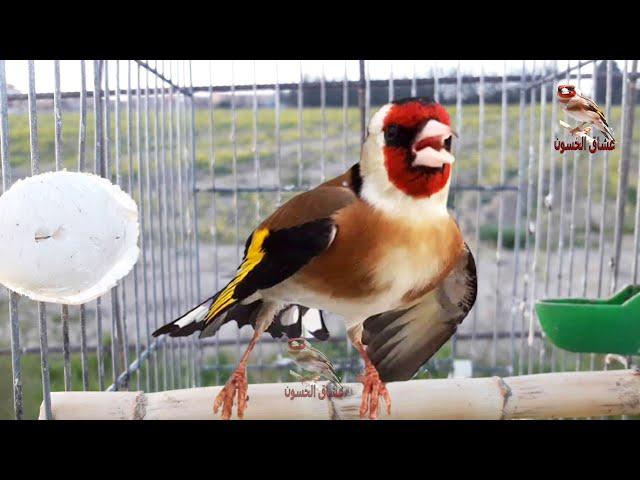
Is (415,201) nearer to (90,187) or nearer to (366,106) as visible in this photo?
(366,106)

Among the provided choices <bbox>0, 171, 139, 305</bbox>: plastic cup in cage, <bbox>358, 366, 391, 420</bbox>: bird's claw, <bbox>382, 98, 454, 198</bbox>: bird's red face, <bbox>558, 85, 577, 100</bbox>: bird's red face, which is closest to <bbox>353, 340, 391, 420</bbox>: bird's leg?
<bbox>358, 366, 391, 420</bbox>: bird's claw

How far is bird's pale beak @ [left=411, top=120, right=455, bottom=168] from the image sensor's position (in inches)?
Result: 41.5

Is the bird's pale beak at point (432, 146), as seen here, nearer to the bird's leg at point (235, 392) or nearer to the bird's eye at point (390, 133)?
the bird's eye at point (390, 133)

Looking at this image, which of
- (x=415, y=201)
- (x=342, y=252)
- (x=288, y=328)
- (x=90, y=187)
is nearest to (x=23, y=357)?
(x=90, y=187)

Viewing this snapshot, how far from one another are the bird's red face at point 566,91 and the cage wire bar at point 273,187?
0.04 feet

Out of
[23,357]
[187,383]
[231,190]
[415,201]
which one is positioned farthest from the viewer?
[187,383]

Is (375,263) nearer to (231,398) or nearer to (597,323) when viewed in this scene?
(231,398)

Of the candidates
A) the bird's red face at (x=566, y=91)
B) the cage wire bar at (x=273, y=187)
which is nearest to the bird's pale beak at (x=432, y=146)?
the cage wire bar at (x=273, y=187)

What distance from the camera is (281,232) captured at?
1.16 metres

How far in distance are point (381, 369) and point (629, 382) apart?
485 millimetres

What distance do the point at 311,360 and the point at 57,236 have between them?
0.51m

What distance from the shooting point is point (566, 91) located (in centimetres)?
122

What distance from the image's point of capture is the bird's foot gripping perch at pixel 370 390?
1.24 meters

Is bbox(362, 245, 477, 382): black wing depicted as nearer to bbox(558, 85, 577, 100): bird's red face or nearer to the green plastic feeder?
the green plastic feeder
